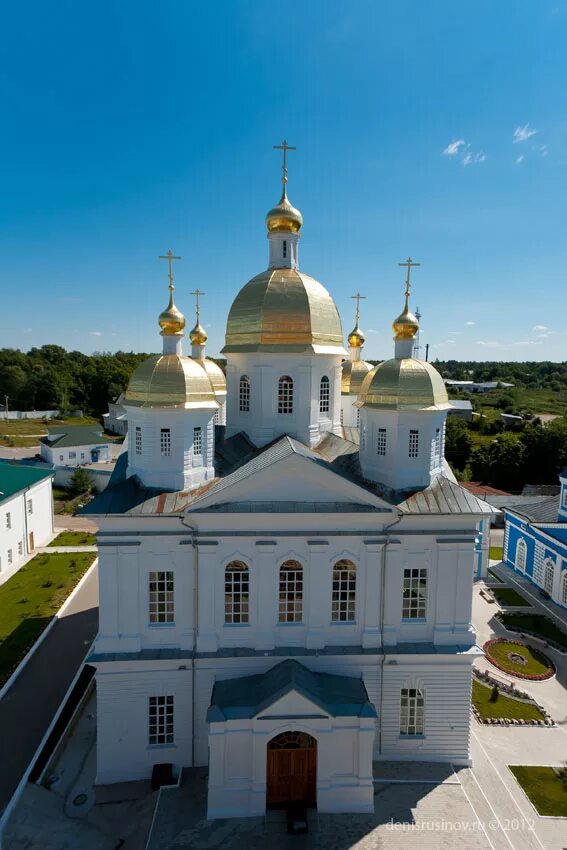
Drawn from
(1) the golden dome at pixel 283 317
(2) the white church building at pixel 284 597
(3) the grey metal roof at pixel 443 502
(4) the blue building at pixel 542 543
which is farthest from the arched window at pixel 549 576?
(1) the golden dome at pixel 283 317

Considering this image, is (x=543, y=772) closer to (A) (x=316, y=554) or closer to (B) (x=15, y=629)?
(A) (x=316, y=554)

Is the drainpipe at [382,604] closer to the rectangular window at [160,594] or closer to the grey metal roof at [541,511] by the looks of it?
the rectangular window at [160,594]

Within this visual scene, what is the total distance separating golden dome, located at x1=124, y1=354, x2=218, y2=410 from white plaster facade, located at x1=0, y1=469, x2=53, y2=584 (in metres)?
16.8

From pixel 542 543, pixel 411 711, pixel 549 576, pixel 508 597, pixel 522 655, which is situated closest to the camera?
pixel 411 711

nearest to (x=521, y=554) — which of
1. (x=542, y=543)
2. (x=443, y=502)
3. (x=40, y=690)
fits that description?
(x=542, y=543)

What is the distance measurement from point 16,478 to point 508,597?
27396 mm

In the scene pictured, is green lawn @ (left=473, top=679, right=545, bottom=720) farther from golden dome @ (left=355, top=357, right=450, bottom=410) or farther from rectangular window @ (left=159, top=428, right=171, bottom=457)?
rectangular window @ (left=159, top=428, right=171, bottom=457)

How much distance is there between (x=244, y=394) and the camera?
58.2 ft

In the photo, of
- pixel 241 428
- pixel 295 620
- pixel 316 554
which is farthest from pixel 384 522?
pixel 241 428

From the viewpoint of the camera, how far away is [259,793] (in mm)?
12336

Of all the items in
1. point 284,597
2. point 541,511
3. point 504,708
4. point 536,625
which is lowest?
point 504,708

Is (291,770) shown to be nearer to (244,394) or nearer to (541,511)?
(244,394)

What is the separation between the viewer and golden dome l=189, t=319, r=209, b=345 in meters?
24.2

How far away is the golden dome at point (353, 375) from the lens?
22984 millimetres
